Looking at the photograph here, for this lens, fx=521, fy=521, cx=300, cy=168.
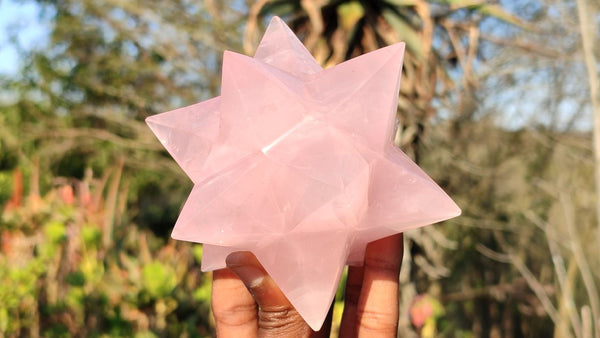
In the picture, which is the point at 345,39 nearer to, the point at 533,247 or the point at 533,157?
the point at 533,157

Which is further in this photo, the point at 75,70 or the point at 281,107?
the point at 75,70

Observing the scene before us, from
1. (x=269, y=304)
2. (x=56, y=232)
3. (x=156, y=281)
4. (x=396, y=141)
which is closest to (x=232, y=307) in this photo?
(x=269, y=304)

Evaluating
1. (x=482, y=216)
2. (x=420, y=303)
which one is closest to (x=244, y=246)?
(x=420, y=303)

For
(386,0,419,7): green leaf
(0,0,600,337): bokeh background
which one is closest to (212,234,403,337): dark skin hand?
(0,0,600,337): bokeh background

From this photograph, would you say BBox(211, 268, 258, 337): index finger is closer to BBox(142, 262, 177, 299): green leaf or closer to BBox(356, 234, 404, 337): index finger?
BBox(356, 234, 404, 337): index finger

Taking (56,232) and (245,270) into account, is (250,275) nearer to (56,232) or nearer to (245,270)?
(245,270)

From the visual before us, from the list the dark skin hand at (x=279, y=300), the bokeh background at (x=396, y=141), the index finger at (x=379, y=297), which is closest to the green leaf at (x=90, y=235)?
the bokeh background at (x=396, y=141)
